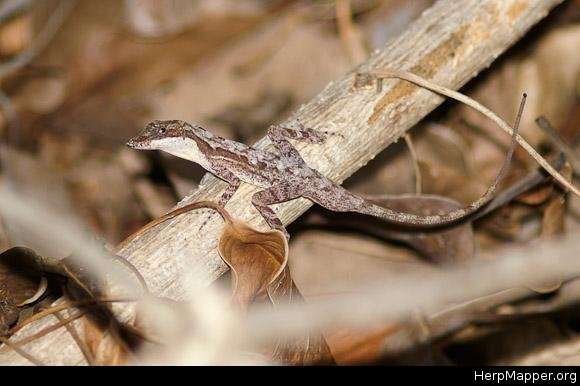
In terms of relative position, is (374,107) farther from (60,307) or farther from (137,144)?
(60,307)

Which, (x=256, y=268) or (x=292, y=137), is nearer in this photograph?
(x=256, y=268)

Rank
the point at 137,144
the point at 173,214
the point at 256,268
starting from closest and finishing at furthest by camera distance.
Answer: the point at 256,268, the point at 173,214, the point at 137,144

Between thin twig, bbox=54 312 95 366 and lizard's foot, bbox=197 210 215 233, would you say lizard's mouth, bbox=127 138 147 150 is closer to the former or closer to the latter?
lizard's foot, bbox=197 210 215 233

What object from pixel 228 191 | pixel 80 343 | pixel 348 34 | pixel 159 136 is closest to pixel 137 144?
pixel 159 136

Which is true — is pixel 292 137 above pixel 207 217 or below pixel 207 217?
above
